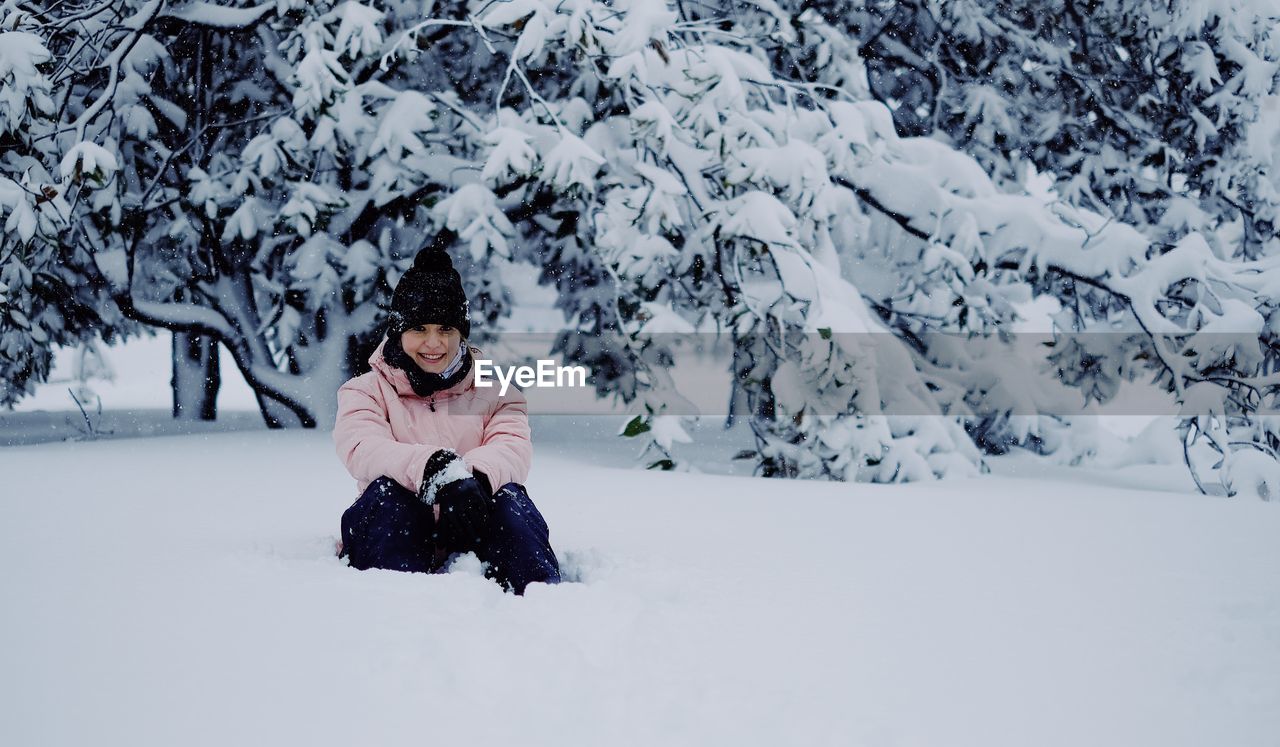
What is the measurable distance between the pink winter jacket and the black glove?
12cm

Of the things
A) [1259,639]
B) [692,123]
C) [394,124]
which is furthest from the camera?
[394,124]

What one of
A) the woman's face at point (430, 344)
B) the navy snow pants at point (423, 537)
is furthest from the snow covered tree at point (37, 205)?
the navy snow pants at point (423, 537)

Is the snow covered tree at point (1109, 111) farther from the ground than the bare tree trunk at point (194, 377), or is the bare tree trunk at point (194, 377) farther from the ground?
the snow covered tree at point (1109, 111)

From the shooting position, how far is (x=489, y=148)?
21.7ft

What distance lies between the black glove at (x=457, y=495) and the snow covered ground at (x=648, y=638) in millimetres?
165

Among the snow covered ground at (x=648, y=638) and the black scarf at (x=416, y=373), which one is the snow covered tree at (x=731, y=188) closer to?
the snow covered ground at (x=648, y=638)

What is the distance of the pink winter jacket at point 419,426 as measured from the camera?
282cm

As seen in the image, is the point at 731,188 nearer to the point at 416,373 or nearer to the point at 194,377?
the point at 416,373

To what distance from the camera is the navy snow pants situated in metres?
2.69

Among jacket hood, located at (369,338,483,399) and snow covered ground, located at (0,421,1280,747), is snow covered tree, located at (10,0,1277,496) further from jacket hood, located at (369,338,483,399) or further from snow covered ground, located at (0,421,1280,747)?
jacket hood, located at (369,338,483,399)

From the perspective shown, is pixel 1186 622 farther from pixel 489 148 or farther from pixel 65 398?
pixel 65 398

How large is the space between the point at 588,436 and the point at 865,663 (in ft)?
26.2

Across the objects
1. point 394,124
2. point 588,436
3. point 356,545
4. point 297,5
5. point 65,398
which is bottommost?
point 65,398

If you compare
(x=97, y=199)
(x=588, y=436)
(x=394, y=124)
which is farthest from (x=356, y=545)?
(x=588, y=436)
